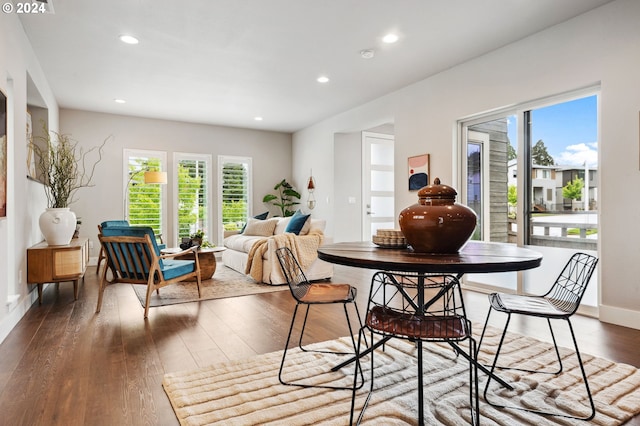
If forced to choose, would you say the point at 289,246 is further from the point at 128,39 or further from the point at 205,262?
the point at 128,39

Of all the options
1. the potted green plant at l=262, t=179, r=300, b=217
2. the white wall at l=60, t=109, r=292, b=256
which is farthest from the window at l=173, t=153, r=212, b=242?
the potted green plant at l=262, t=179, r=300, b=217

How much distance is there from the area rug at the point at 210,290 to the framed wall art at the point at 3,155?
5.05 ft

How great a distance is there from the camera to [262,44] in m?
4.05

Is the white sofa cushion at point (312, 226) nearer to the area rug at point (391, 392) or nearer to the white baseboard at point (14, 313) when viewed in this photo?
the area rug at point (391, 392)

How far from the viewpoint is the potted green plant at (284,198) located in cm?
833

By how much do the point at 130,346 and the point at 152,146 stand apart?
5.45 m

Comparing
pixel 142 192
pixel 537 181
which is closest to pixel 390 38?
pixel 537 181

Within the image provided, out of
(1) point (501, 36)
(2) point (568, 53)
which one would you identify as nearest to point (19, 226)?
(1) point (501, 36)

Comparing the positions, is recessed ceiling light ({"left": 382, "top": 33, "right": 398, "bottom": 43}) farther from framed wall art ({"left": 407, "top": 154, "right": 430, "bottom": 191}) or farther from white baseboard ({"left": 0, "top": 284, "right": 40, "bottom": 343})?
white baseboard ({"left": 0, "top": 284, "right": 40, "bottom": 343})

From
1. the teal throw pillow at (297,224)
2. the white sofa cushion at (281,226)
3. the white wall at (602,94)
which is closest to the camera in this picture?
the white wall at (602,94)

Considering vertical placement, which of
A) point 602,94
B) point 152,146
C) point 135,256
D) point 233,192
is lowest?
point 135,256

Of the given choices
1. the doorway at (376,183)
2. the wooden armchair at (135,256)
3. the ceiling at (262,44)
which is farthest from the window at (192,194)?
the wooden armchair at (135,256)

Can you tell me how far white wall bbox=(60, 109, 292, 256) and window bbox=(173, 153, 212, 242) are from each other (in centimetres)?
12

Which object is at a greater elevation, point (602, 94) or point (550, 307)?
point (602, 94)
